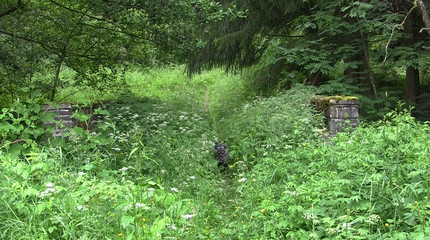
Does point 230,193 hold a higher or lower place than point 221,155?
lower

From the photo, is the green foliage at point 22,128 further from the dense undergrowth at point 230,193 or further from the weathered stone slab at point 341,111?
the weathered stone slab at point 341,111

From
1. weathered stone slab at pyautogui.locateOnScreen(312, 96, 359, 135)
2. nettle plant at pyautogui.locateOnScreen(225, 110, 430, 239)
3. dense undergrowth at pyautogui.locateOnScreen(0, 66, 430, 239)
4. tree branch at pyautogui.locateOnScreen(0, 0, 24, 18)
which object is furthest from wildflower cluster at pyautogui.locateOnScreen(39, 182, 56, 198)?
tree branch at pyautogui.locateOnScreen(0, 0, 24, 18)

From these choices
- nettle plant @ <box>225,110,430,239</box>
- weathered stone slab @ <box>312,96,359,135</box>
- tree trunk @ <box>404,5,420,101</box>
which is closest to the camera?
nettle plant @ <box>225,110,430,239</box>

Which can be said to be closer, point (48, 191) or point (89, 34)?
point (48, 191)

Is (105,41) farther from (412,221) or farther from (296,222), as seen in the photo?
(412,221)

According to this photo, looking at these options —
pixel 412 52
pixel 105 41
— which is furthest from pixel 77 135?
pixel 412 52

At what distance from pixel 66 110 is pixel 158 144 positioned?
1.74m

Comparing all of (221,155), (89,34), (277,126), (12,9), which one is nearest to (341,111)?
(277,126)

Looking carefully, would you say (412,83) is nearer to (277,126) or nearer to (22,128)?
(277,126)

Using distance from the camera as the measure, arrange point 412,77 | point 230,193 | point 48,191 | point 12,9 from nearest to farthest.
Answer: point 48,191, point 230,193, point 12,9, point 412,77

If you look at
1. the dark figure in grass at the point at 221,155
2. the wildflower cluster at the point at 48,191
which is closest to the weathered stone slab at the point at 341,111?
the dark figure in grass at the point at 221,155

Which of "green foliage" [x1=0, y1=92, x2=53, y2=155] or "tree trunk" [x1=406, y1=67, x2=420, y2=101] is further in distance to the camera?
"tree trunk" [x1=406, y1=67, x2=420, y2=101]

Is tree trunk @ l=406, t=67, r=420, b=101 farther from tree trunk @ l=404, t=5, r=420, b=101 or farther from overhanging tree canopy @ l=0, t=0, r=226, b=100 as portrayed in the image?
overhanging tree canopy @ l=0, t=0, r=226, b=100

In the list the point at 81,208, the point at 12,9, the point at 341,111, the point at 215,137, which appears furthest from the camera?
the point at 215,137
